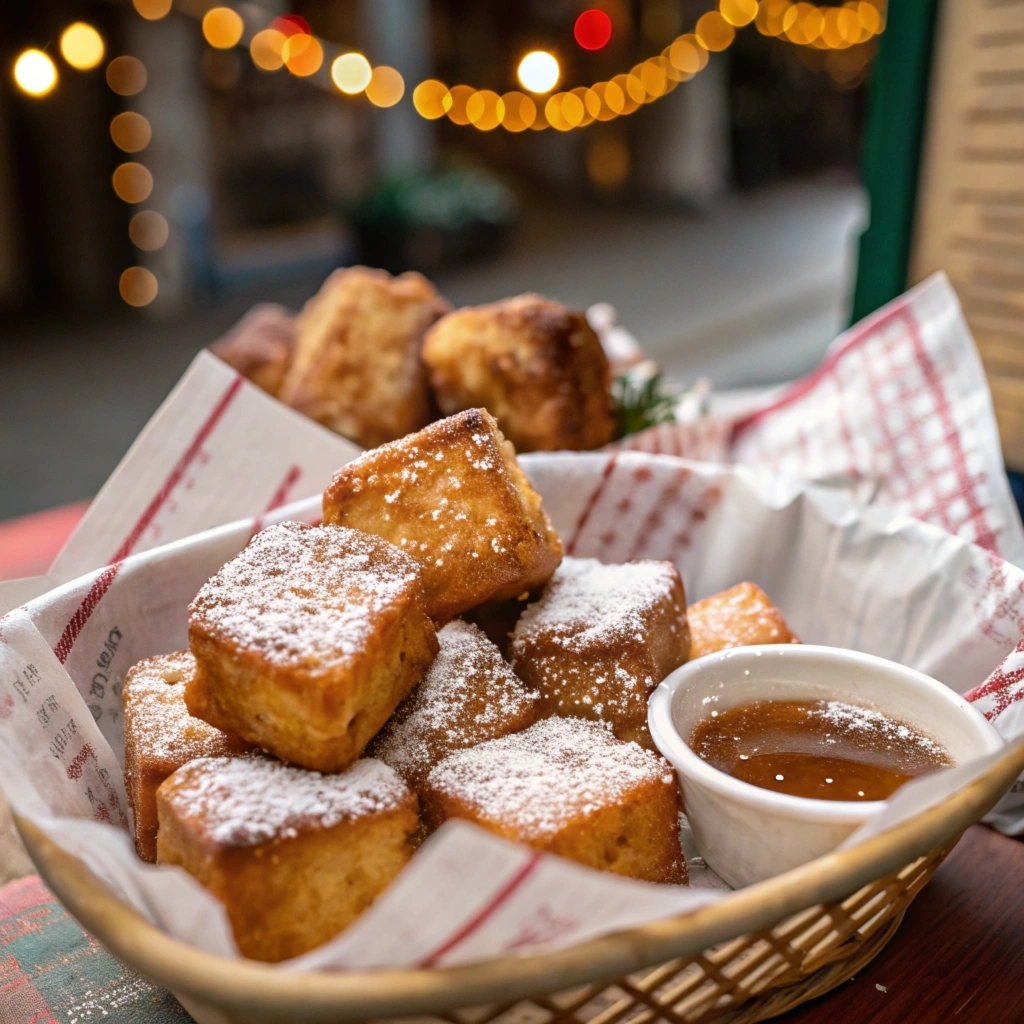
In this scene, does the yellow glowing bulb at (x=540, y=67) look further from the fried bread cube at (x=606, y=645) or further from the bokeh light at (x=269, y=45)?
the fried bread cube at (x=606, y=645)

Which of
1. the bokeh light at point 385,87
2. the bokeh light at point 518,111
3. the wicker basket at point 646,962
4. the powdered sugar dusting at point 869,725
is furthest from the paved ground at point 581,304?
the wicker basket at point 646,962

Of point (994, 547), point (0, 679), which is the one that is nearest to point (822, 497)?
point (994, 547)

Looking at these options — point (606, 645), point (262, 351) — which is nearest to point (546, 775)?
point (606, 645)

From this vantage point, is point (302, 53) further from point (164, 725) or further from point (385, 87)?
point (164, 725)

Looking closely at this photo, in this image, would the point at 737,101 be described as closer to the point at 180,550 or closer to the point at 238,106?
the point at 238,106

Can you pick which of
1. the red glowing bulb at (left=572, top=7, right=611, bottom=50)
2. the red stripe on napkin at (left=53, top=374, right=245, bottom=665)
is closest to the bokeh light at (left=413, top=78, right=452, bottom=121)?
the red glowing bulb at (left=572, top=7, right=611, bottom=50)
